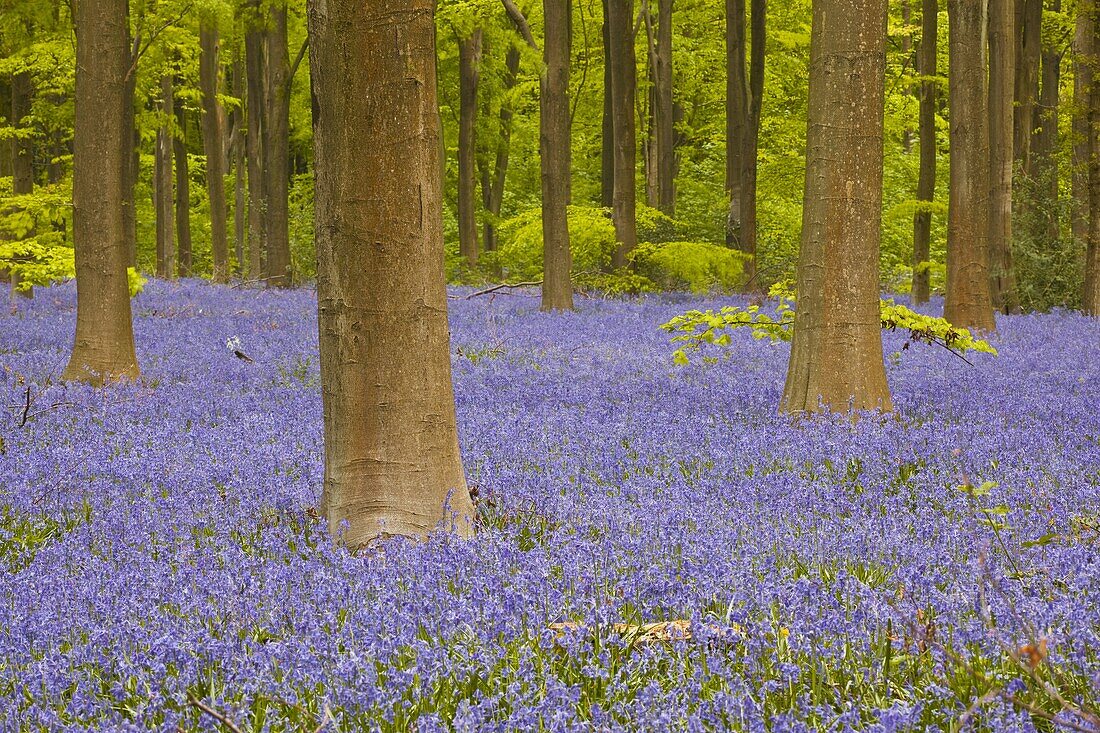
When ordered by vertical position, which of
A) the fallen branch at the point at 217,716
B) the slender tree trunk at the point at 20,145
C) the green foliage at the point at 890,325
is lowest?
the fallen branch at the point at 217,716

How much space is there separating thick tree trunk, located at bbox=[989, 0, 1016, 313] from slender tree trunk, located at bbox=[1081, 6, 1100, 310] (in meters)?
1.34

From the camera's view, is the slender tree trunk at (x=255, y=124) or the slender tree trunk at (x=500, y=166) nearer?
the slender tree trunk at (x=255, y=124)

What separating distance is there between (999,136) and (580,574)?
16.7 metres

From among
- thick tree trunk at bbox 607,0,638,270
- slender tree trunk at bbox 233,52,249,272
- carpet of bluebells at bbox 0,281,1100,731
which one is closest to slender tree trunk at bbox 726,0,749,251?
thick tree trunk at bbox 607,0,638,270

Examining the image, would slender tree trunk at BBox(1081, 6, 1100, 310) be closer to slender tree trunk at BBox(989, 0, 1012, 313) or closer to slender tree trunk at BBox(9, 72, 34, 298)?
slender tree trunk at BBox(989, 0, 1012, 313)

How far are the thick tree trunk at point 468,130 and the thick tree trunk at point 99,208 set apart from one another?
18486 mm

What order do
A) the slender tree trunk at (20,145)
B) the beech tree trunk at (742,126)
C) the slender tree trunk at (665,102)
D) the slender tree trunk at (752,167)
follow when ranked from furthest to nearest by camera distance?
the slender tree trunk at (665,102) < the beech tree trunk at (742,126) < the slender tree trunk at (752,167) < the slender tree trunk at (20,145)

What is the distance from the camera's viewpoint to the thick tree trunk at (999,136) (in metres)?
17.9

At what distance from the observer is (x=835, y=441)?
21.3 feet

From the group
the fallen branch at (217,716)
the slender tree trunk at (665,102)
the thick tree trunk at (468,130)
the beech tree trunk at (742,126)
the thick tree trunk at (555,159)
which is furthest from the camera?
the thick tree trunk at (468,130)

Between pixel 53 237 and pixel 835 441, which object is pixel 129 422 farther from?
pixel 53 237

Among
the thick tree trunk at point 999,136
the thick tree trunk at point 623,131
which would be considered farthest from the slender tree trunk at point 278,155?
the thick tree trunk at point 999,136

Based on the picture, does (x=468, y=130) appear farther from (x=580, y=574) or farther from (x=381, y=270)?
(x=580, y=574)

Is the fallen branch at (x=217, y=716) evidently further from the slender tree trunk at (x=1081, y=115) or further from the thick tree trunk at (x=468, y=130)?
the thick tree trunk at (x=468, y=130)
